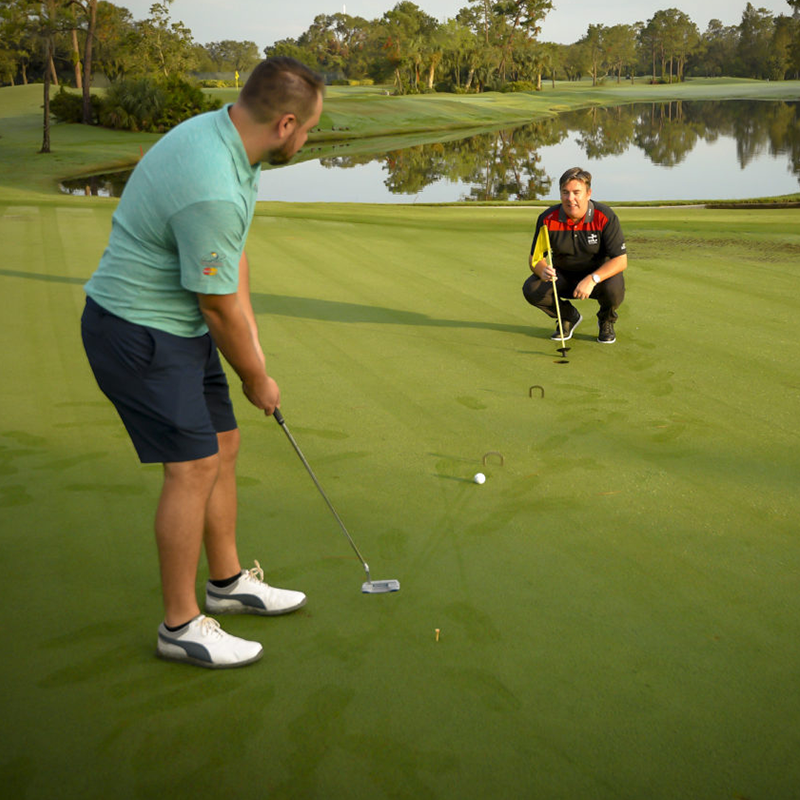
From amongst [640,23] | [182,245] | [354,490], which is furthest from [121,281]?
[640,23]

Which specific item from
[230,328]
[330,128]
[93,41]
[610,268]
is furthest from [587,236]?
[93,41]

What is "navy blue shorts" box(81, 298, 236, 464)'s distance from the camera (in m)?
2.44

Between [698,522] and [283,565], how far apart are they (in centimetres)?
172

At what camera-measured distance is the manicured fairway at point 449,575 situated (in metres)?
2.26

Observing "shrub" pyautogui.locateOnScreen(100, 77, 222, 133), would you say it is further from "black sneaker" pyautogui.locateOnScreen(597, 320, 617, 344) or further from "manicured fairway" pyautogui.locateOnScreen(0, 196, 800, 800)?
→ "black sneaker" pyautogui.locateOnScreen(597, 320, 617, 344)

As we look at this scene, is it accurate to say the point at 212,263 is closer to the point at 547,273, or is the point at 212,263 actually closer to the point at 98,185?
the point at 547,273

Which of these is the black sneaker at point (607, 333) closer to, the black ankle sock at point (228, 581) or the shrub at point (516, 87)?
the black ankle sock at point (228, 581)

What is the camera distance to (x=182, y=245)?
228 cm

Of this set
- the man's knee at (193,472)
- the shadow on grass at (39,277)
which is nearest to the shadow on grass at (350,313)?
the shadow on grass at (39,277)

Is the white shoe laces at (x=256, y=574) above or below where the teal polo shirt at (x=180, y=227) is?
below

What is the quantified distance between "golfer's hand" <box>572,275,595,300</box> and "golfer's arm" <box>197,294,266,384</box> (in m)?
3.79

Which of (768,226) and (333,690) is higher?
(768,226)

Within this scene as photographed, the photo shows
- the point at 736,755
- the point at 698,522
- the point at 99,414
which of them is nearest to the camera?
the point at 736,755

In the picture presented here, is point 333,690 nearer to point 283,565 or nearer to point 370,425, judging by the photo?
point 283,565
